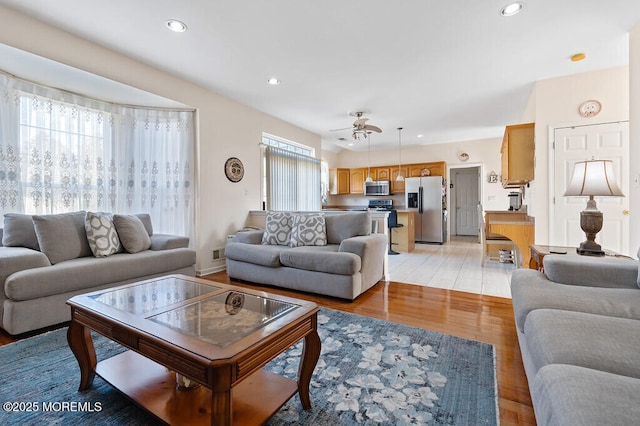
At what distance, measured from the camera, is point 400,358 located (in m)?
1.81

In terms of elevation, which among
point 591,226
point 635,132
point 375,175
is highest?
point 375,175

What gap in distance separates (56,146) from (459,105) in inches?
209

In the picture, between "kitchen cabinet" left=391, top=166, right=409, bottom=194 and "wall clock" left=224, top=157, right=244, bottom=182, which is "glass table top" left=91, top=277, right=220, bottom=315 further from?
"kitchen cabinet" left=391, top=166, right=409, bottom=194

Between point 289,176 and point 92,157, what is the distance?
2.99 meters

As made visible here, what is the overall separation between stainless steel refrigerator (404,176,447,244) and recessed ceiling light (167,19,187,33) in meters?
5.92

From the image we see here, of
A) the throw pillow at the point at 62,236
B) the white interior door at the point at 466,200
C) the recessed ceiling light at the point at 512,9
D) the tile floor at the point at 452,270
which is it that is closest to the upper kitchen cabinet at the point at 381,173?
the white interior door at the point at 466,200

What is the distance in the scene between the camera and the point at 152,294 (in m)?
1.67

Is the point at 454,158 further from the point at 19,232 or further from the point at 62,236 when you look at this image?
the point at 19,232

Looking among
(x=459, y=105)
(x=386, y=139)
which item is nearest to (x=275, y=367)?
(x=459, y=105)

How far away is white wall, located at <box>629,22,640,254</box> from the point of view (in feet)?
8.32

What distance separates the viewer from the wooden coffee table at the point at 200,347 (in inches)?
39.1

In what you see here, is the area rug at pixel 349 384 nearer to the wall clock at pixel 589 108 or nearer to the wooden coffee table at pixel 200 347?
the wooden coffee table at pixel 200 347

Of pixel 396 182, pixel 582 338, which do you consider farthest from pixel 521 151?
pixel 396 182

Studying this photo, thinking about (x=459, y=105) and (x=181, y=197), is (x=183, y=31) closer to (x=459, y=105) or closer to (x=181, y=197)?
(x=181, y=197)
